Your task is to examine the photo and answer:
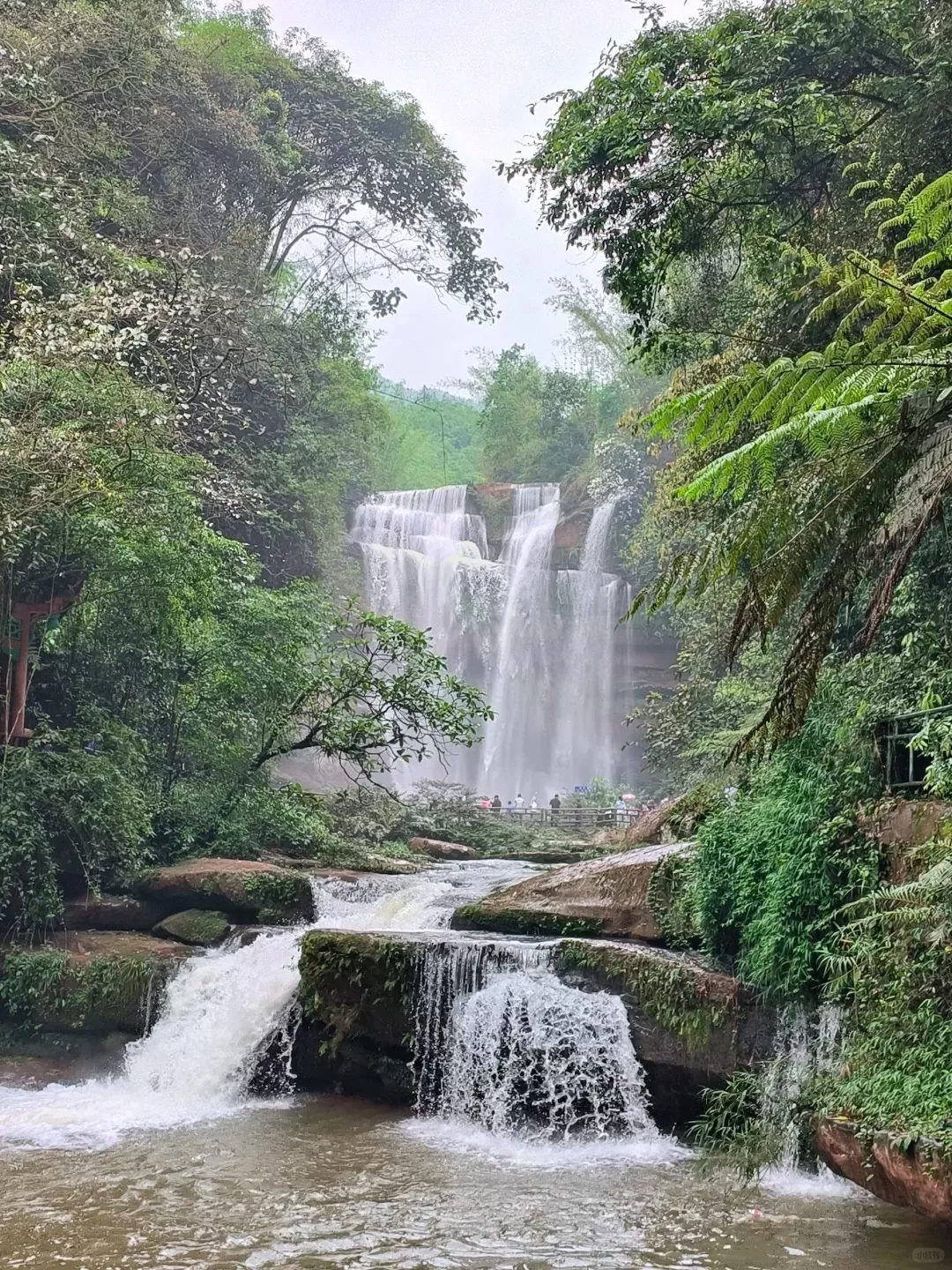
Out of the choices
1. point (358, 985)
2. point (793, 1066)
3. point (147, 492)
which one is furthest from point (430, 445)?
point (793, 1066)

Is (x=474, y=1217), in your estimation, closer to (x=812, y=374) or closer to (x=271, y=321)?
(x=812, y=374)

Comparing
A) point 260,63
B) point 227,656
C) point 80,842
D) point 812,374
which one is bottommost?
point 80,842

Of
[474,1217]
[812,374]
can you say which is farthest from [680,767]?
[812,374]

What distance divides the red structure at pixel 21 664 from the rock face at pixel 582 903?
18.3 feet

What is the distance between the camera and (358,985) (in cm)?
915

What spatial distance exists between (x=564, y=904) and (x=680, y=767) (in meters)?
10.8

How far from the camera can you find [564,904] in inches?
396

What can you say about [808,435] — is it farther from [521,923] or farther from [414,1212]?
[521,923]

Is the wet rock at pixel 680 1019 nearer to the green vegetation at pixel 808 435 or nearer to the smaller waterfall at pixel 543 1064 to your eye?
the smaller waterfall at pixel 543 1064

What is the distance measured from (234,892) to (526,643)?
22.0 meters

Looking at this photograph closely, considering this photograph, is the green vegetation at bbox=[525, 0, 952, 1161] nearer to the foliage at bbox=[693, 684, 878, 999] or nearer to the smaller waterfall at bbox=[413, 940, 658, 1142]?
the foliage at bbox=[693, 684, 878, 999]

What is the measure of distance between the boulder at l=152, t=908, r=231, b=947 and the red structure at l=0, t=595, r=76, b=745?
A: 276cm

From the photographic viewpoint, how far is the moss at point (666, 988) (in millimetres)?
7863

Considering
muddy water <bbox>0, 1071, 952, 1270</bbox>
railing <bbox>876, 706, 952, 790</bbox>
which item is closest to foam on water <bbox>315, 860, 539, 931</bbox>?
muddy water <bbox>0, 1071, 952, 1270</bbox>
